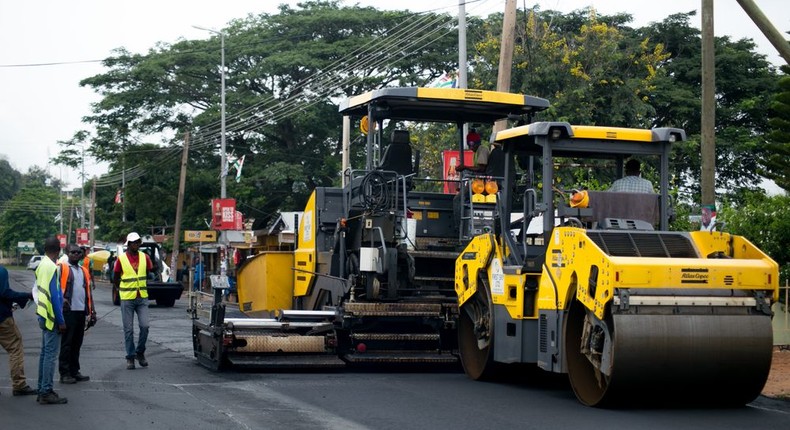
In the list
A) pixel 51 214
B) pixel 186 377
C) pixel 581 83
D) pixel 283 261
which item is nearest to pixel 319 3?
pixel 581 83

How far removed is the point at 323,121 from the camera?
45.1 m

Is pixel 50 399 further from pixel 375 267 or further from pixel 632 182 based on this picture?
pixel 632 182

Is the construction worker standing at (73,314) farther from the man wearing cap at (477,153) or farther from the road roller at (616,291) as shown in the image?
the man wearing cap at (477,153)

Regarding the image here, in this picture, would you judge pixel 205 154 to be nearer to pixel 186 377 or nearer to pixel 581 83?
pixel 581 83

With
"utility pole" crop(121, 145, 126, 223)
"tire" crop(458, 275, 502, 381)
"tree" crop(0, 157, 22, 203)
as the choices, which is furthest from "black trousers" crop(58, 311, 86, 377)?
"tree" crop(0, 157, 22, 203)

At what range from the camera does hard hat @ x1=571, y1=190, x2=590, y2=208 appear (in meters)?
11.1

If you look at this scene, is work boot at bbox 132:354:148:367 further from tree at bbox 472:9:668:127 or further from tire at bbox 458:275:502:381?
tree at bbox 472:9:668:127

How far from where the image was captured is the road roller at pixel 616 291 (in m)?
9.79

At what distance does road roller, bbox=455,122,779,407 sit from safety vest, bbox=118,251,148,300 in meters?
4.55

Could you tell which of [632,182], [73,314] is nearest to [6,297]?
[73,314]

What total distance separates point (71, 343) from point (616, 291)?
262 inches

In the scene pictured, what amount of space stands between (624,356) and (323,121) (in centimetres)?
3609

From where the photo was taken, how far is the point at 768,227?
61.5 feet

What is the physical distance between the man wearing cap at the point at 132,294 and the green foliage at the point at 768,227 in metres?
9.36
